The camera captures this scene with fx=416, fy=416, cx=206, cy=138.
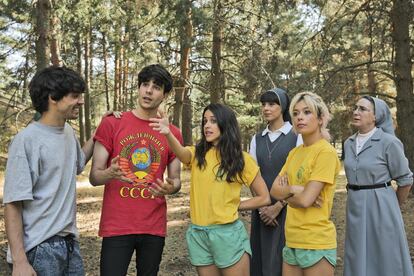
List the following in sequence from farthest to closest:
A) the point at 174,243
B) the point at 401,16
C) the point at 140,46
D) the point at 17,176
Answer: the point at 140,46 → the point at 401,16 → the point at 174,243 → the point at 17,176

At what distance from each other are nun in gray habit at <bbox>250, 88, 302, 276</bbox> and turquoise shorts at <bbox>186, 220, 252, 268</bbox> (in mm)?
759

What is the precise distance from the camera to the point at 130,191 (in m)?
3.04

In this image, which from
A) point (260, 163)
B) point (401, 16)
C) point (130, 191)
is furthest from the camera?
point (401, 16)

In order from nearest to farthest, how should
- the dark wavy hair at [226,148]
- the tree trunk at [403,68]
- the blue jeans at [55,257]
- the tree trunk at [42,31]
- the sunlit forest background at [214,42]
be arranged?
the blue jeans at [55,257] < the dark wavy hair at [226,148] < the tree trunk at [42,31] < the sunlit forest background at [214,42] < the tree trunk at [403,68]

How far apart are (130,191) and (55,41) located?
789cm

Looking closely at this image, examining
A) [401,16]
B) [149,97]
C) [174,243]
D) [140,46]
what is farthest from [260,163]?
[140,46]

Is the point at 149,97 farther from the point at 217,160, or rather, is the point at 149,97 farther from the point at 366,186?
the point at 366,186

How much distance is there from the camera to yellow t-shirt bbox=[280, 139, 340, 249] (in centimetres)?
300

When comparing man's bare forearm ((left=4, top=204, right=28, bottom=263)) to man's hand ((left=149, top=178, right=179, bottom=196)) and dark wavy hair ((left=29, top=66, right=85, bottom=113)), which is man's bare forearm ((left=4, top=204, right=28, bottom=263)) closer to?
dark wavy hair ((left=29, top=66, right=85, bottom=113))

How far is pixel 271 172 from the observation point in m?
3.82

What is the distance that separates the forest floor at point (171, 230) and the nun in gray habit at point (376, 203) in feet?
5.56

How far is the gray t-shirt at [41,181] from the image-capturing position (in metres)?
2.28

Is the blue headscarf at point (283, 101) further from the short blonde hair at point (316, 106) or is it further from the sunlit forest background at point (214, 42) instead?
the sunlit forest background at point (214, 42)

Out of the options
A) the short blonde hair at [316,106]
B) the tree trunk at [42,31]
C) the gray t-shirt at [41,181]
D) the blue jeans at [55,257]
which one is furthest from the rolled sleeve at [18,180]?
the tree trunk at [42,31]
